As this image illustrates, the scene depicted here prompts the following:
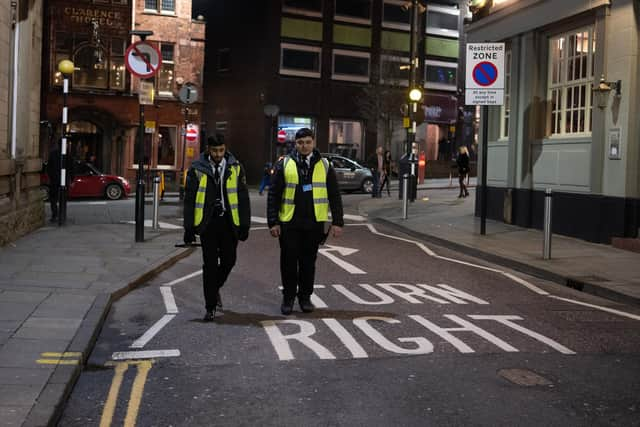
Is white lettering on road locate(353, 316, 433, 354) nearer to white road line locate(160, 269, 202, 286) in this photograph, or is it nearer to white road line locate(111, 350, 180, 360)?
white road line locate(111, 350, 180, 360)

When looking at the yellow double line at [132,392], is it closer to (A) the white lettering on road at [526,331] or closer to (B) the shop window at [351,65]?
(A) the white lettering on road at [526,331]

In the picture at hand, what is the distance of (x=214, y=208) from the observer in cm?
826

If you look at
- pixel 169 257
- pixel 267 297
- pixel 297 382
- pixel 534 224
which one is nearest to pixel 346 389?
pixel 297 382

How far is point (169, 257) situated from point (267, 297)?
10.8ft

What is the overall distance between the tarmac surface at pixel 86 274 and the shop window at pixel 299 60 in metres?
22.9

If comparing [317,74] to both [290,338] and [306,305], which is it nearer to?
[306,305]

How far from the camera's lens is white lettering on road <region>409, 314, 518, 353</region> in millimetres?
7168

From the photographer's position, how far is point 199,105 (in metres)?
39.5

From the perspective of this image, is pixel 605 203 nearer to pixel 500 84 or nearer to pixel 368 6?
pixel 500 84

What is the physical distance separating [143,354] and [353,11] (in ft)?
130

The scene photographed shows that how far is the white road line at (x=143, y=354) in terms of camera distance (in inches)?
268

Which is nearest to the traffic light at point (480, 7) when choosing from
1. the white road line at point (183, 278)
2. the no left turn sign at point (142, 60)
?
the no left turn sign at point (142, 60)

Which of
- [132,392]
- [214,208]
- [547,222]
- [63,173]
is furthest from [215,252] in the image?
[63,173]

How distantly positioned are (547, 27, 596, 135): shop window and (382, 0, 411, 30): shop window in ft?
92.8
